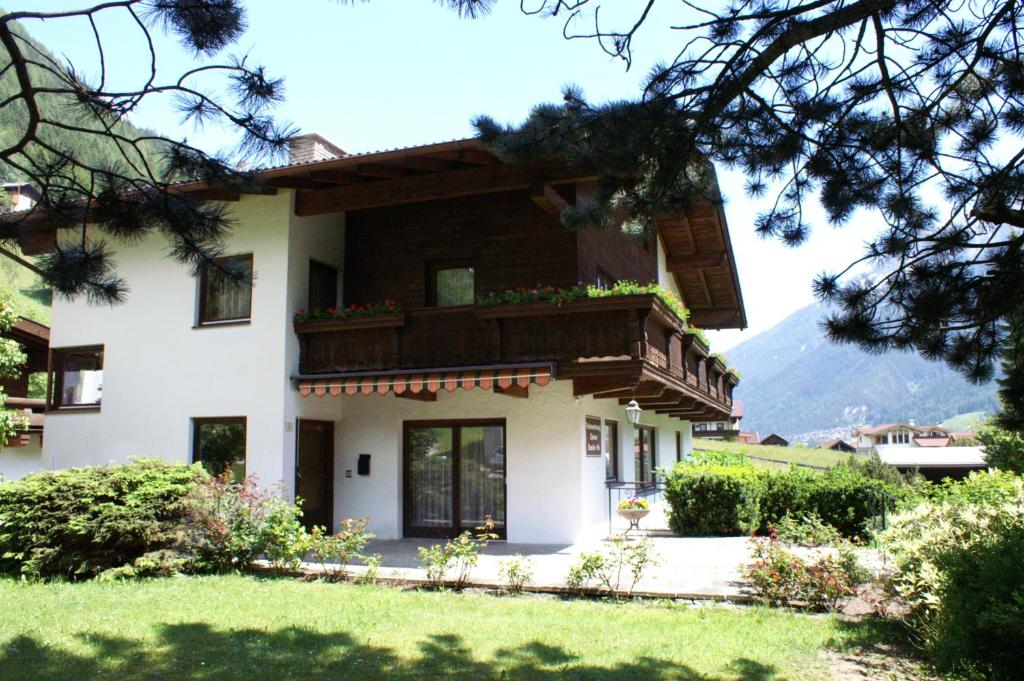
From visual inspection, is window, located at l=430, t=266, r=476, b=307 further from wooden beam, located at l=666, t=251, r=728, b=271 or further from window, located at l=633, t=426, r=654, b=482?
wooden beam, located at l=666, t=251, r=728, b=271

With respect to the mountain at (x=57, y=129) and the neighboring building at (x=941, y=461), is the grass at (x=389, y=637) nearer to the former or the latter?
the mountain at (x=57, y=129)

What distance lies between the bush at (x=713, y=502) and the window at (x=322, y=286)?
279 inches

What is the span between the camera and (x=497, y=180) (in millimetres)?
12938

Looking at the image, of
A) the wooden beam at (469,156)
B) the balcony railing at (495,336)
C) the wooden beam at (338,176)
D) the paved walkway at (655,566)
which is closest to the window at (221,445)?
the balcony railing at (495,336)

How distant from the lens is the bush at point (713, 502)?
47.7 feet

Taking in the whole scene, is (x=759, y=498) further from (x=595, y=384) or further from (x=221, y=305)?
(x=221, y=305)

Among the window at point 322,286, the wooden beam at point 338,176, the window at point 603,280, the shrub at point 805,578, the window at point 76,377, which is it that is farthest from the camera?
the window at point 76,377

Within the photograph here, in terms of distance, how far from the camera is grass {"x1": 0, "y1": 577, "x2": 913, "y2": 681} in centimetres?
633

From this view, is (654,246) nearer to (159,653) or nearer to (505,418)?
(505,418)

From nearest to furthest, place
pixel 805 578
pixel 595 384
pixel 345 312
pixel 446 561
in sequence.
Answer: pixel 805 578
pixel 446 561
pixel 595 384
pixel 345 312

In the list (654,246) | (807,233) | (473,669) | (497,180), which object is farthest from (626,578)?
(654,246)

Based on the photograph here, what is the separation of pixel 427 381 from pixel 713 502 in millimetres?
5602

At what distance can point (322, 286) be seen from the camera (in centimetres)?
1532

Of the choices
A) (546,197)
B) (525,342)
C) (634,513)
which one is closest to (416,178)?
(546,197)
